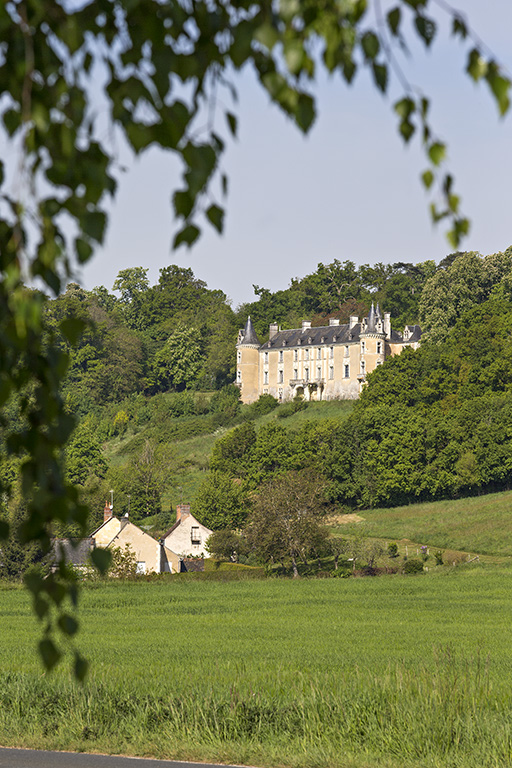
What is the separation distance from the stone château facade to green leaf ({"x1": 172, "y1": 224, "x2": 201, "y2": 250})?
412 feet

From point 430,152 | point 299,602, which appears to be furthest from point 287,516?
point 430,152

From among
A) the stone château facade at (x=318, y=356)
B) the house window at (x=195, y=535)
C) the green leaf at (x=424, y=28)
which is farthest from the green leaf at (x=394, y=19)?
the stone château facade at (x=318, y=356)

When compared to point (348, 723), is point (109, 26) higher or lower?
higher

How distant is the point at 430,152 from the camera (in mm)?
3562

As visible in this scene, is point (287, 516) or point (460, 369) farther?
point (460, 369)

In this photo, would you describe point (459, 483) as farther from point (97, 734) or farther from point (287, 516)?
point (97, 734)

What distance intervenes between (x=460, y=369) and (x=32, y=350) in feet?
364

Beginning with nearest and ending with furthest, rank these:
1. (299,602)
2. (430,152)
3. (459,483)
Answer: (430,152)
(299,602)
(459,483)

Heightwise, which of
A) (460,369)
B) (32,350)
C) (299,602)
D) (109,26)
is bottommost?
(299,602)

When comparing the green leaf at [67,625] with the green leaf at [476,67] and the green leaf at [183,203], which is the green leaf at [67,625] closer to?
the green leaf at [183,203]

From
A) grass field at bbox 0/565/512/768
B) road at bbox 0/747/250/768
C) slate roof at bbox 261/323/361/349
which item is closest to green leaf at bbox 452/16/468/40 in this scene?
grass field at bbox 0/565/512/768

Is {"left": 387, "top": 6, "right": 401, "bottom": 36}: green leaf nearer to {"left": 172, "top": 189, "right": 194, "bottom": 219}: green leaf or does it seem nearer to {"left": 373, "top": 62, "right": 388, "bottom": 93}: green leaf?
{"left": 373, "top": 62, "right": 388, "bottom": 93}: green leaf

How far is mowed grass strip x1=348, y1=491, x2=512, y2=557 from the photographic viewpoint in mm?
79681

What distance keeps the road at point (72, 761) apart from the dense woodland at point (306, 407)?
160 feet
